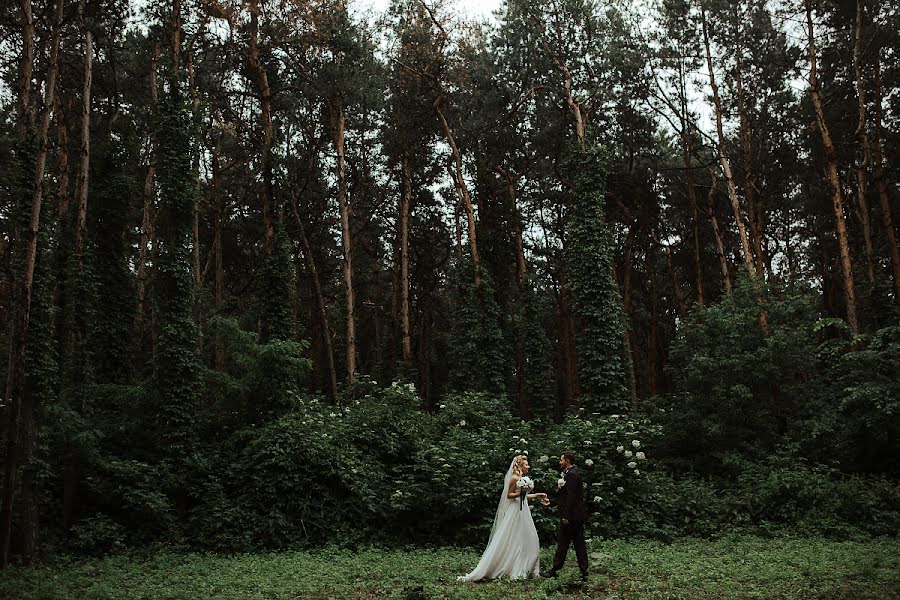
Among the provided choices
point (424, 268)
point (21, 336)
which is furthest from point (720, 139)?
point (21, 336)

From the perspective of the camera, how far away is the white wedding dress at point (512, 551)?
A: 10523 millimetres

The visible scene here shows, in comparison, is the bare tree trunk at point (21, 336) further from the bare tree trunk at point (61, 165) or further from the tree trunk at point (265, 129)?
the tree trunk at point (265, 129)

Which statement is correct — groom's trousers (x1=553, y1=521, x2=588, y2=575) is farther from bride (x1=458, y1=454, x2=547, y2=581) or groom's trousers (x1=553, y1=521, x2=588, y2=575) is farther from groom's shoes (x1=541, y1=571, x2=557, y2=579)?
bride (x1=458, y1=454, x2=547, y2=581)

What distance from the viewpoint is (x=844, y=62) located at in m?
25.4

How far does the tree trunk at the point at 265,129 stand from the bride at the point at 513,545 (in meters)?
13.7

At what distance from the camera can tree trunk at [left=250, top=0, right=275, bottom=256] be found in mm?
22141

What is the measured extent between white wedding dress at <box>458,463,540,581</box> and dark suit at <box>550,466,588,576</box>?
50 cm

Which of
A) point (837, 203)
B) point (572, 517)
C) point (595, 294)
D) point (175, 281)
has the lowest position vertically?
point (572, 517)

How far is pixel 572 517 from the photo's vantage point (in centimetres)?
1005

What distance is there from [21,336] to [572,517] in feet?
34.5

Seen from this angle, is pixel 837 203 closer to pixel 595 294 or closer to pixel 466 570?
pixel 595 294

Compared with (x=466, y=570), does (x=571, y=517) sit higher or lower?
higher

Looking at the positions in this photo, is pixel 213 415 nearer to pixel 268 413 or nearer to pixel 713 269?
pixel 268 413

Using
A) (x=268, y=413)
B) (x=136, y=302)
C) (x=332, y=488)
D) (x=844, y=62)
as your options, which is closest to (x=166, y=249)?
(x=136, y=302)
